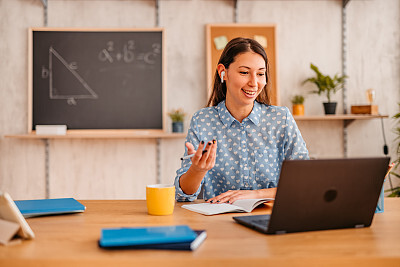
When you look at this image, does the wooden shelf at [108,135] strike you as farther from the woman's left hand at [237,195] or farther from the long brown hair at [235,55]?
the woman's left hand at [237,195]

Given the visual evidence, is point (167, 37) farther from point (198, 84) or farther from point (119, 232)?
point (119, 232)

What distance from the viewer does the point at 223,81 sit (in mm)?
1826

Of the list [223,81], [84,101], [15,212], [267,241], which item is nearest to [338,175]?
[267,241]

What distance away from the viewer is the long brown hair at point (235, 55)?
5.53 ft

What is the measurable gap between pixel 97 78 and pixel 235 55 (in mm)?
1740

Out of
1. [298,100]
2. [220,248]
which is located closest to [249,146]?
[220,248]

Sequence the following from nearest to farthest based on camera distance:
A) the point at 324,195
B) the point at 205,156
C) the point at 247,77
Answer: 1. the point at 324,195
2. the point at 205,156
3. the point at 247,77

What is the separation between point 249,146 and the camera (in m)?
1.68

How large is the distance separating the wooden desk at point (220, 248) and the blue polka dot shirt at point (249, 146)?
605mm

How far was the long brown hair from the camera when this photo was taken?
1.69m

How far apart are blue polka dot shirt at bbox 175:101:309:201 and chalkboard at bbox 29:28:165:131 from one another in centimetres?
146

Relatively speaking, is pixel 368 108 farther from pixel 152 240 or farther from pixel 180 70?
pixel 152 240

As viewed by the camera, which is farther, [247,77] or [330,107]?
[330,107]

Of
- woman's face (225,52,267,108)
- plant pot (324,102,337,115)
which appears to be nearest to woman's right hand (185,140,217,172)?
woman's face (225,52,267,108)
